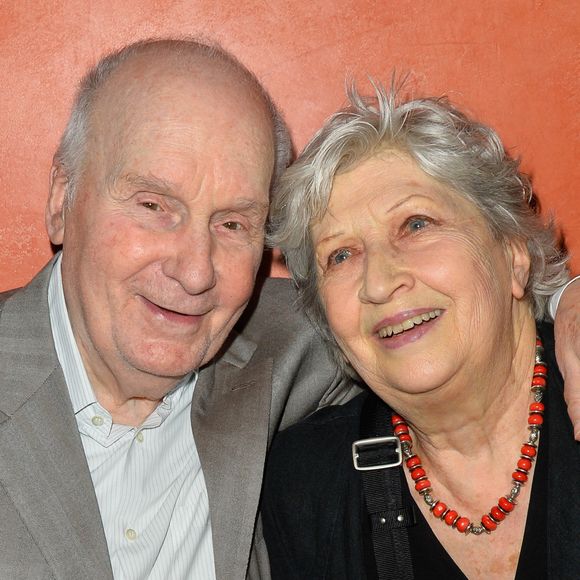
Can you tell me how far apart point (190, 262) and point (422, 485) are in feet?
2.76

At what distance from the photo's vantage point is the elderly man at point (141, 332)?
2.10 meters

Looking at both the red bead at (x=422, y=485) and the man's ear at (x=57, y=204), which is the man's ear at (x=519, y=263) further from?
the man's ear at (x=57, y=204)

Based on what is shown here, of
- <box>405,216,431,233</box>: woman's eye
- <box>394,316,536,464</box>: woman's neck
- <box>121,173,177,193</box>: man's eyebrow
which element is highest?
<box>121,173,177,193</box>: man's eyebrow

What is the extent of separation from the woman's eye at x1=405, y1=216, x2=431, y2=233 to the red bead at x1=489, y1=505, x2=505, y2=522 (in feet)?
2.35

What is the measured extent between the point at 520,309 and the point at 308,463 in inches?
28.0

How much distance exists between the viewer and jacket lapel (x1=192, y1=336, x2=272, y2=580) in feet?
7.45

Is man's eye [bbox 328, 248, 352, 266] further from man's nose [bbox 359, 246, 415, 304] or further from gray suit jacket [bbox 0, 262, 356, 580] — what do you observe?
gray suit jacket [bbox 0, 262, 356, 580]

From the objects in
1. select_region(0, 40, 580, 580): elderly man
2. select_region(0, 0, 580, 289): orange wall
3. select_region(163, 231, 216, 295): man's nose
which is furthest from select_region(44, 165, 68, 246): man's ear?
select_region(0, 0, 580, 289): orange wall

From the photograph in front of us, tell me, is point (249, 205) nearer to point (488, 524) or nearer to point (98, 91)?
point (98, 91)

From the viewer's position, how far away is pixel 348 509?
2410mm

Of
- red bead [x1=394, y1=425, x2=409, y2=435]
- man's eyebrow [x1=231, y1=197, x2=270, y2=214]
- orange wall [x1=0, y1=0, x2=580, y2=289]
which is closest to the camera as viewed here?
man's eyebrow [x1=231, y1=197, x2=270, y2=214]

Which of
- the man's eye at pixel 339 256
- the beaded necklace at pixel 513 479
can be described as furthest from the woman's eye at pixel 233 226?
the beaded necklace at pixel 513 479

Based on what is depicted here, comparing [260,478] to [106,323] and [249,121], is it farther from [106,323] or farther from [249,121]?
[249,121]

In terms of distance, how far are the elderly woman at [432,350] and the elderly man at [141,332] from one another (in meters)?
0.22
